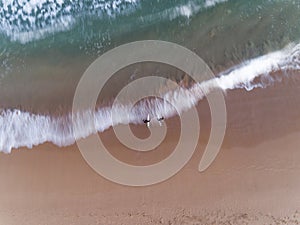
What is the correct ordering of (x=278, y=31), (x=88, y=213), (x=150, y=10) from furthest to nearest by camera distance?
(x=150, y=10) < (x=278, y=31) < (x=88, y=213)

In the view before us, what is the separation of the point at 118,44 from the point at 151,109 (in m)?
0.55

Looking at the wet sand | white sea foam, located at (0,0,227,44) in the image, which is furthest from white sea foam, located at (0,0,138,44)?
the wet sand

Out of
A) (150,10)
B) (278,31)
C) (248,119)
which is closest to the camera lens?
(248,119)

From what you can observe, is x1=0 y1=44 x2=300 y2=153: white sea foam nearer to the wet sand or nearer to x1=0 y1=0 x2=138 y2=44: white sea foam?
the wet sand

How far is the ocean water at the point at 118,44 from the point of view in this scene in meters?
2.89

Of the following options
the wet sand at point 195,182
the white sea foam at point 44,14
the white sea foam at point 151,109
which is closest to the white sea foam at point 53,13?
the white sea foam at point 44,14

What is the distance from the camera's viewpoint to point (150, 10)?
3154 mm

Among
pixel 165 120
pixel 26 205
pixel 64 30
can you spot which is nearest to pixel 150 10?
pixel 64 30

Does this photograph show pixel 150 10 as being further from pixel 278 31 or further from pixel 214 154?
pixel 214 154

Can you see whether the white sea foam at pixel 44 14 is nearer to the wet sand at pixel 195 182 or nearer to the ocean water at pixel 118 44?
the ocean water at pixel 118 44

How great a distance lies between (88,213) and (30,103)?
2.91ft

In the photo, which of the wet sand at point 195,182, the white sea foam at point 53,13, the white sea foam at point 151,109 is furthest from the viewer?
the white sea foam at point 53,13

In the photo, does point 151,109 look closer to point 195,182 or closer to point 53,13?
point 195,182

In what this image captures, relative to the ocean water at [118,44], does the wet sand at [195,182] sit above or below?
below
